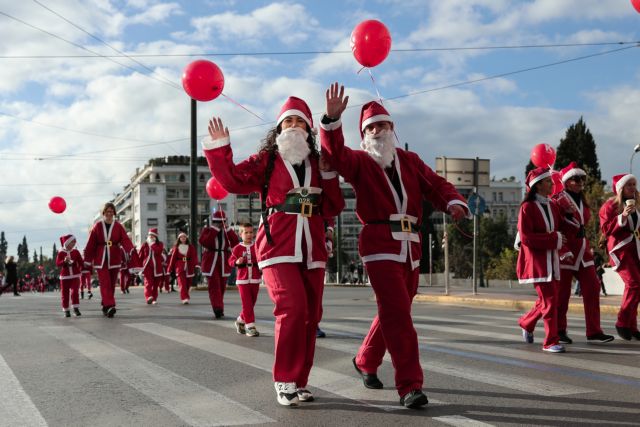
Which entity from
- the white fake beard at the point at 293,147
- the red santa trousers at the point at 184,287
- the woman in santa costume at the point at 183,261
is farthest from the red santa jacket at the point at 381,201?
the woman in santa costume at the point at 183,261

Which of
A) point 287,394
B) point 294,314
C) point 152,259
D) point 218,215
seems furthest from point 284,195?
point 152,259

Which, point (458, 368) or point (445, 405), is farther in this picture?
point (458, 368)

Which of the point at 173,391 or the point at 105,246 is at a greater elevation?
the point at 105,246

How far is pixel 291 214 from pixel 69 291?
Answer: 10.2 metres

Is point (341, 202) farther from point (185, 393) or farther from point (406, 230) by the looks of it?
point (185, 393)

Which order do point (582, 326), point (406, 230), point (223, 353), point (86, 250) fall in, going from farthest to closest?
1. point (86, 250)
2. point (582, 326)
3. point (223, 353)
4. point (406, 230)

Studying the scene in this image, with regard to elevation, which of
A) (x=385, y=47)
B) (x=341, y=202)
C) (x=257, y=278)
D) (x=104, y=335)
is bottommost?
(x=104, y=335)

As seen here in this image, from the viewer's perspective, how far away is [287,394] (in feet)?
16.4

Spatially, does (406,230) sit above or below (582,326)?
above

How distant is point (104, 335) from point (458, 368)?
5.40 meters

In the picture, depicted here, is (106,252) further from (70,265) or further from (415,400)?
(415,400)

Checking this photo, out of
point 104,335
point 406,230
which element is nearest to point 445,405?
point 406,230

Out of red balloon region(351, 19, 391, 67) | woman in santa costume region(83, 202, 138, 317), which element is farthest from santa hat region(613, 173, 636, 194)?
woman in santa costume region(83, 202, 138, 317)

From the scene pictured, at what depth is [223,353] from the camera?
782 centimetres
